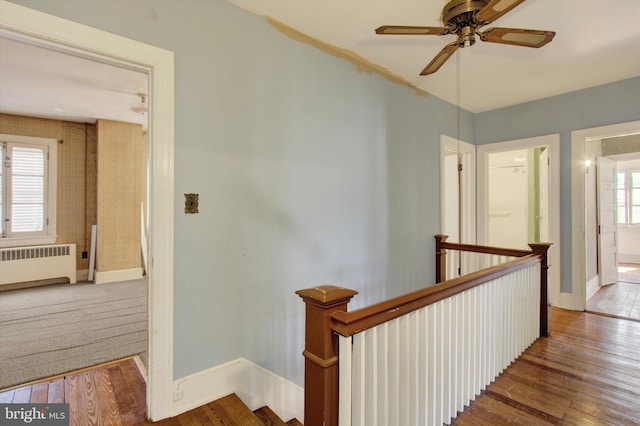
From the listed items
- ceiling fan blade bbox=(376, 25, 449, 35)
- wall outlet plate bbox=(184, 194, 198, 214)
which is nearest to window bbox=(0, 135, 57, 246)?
wall outlet plate bbox=(184, 194, 198, 214)

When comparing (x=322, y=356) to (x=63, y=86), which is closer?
(x=322, y=356)

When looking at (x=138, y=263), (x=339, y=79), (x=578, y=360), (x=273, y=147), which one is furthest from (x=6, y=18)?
(x=138, y=263)

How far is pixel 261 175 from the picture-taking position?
6.94 feet

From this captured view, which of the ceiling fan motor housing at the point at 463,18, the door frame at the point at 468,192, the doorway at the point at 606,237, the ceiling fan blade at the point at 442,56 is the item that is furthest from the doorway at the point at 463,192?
the ceiling fan motor housing at the point at 463,18

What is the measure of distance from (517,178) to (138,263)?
6.76m

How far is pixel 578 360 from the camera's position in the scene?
242 centimetres

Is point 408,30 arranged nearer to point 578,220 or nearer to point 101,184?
point 578,220

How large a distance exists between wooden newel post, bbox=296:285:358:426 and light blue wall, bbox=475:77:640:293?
12.6 ft

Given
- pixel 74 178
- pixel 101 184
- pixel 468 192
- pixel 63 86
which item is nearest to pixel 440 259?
pixel 468 192

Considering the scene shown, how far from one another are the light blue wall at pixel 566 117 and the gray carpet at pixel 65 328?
4713 millimetres

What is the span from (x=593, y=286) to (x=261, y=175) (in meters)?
4.97

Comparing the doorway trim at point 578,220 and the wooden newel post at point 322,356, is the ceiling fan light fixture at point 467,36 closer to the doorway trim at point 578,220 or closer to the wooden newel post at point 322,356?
the wooden newel post at point 322,356

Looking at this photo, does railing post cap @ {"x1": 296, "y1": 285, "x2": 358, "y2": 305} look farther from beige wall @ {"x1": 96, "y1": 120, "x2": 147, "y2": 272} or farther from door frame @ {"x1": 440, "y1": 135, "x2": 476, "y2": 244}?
beige wall @ {"x1": 96, "y1": 120, "x2": 147, "y2": 272}

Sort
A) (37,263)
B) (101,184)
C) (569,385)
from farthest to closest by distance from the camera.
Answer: (101,184) < (37,263) < (569,385)
